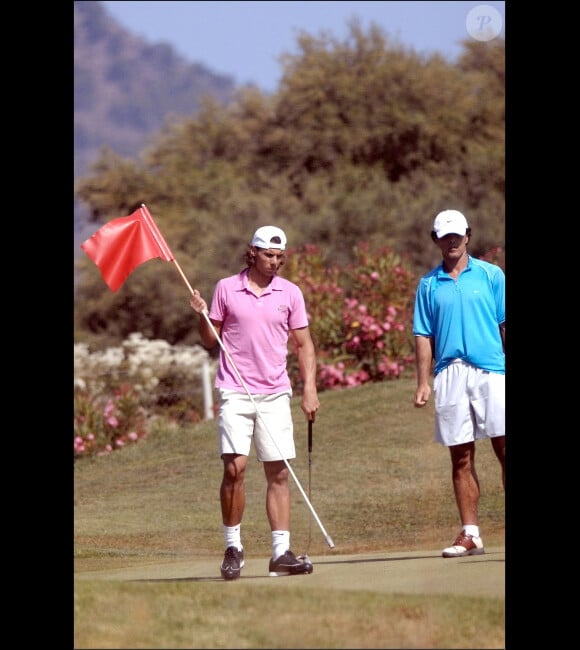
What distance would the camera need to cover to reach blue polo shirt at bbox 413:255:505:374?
329 inches

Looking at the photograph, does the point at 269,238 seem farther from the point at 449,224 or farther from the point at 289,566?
the point at 289,566

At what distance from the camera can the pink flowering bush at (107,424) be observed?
17.2m

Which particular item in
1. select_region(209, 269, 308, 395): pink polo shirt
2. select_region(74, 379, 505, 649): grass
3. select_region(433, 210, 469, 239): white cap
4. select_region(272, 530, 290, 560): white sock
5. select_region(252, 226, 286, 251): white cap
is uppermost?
select_region(433, 210, 469, 239): white cap

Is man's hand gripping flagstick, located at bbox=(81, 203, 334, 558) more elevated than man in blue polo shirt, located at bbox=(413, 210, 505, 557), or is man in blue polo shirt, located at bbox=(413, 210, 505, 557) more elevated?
man's hand gripping flagstick, located at bbox=(81, 203, 334, 558)

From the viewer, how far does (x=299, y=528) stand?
1199 centimetres

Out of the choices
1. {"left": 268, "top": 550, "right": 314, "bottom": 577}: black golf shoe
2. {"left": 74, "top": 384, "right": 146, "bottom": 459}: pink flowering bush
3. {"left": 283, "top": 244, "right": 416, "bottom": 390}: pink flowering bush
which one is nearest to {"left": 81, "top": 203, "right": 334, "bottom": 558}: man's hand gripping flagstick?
{"left": 268, "top": 550, "right": 314, "bottom": 577}: black golf shoe

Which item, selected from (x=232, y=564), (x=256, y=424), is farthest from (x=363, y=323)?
(x=232, y=564)

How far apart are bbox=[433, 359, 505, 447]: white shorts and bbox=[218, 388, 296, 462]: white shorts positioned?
0.94 meters

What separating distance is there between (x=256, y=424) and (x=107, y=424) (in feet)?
31.4

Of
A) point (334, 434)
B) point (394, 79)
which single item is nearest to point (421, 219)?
point (394, 79)

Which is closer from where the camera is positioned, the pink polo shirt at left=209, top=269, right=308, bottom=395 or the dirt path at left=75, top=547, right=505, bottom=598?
the dirt path at left=75, top=547, right=505, bottom=598

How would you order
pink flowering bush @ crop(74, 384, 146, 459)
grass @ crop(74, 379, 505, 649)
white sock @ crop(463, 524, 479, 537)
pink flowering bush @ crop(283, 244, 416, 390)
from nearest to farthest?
1. grass @ crop(74, 379, 505, 649)
2. white sock @ crop(463, 524, 479, 537)
3. pink flowering bush @ crop(74, 384, 146, 459)
4. pink flowering bush @ crop(283, 244, 416, 390)

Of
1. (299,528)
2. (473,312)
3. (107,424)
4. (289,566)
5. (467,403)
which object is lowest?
(299,528)

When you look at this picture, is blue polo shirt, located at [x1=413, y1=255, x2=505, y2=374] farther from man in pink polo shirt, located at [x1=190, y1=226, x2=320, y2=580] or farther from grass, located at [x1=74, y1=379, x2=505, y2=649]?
grass, located at [x1=74, y1=379, x2=505, y2=649]
